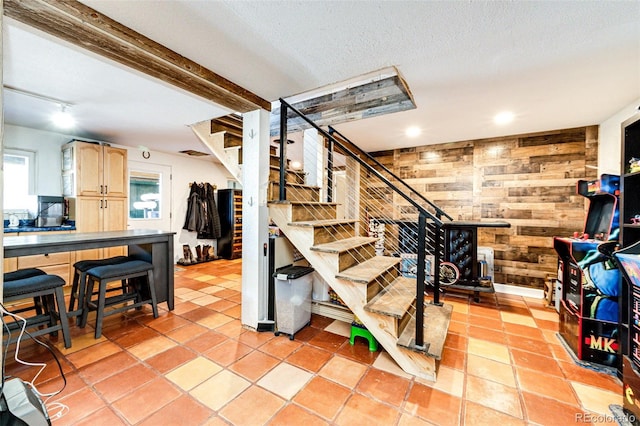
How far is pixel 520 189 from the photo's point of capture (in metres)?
3.70

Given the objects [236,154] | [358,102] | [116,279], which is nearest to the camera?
[116,279]

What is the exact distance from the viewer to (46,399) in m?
1.59

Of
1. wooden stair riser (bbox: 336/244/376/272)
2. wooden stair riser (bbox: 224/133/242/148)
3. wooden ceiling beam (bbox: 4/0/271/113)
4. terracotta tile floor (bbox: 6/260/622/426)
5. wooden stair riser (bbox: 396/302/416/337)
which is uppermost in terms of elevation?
wooden ceiling beam (bbox: 4/0/271/113)

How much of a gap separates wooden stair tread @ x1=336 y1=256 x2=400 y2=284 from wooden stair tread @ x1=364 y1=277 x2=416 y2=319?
0.64ft

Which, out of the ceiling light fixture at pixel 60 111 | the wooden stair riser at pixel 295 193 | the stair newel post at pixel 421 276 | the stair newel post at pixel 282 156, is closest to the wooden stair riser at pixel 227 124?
the stair newel post at pixel 282 156

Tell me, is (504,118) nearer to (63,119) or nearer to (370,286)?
(370,286)

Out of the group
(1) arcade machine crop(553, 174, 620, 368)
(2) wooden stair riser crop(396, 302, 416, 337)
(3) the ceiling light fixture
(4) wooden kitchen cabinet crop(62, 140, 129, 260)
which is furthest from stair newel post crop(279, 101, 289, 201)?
(4) wooden kitchen cabinet crop(62, 140, 129, 260)

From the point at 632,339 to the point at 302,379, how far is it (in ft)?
6.99

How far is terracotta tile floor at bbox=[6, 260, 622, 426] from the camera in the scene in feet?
4.94

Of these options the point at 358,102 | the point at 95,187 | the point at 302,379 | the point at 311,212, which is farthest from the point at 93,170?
the point at 302,379

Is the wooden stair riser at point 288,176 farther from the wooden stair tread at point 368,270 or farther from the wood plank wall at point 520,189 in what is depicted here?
the wood plank wall at point 520,189

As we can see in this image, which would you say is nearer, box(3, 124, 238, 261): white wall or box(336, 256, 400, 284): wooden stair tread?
box(336, 256, 400, 284): wooden stair tread

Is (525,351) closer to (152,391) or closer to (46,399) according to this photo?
(152,391)

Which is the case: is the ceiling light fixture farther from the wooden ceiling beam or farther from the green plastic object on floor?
the green plastic object on floor
